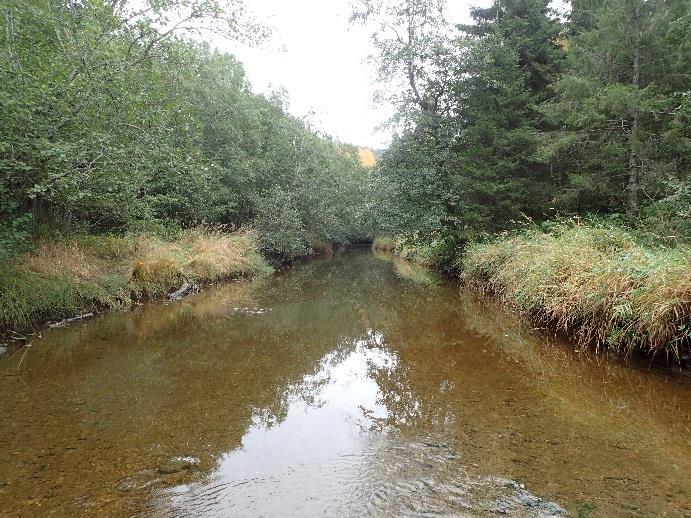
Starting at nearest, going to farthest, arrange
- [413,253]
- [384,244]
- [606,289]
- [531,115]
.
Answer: [606,289] < [531,115] < [413,253] < [384,244]

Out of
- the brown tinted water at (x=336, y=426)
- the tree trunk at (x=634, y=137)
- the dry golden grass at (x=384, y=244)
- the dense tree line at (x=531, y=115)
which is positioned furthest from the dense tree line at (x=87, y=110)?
the dry golden grass at (x=384, y=244)

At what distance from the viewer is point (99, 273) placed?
985cm

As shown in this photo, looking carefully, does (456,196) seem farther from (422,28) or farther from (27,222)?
(27,222)

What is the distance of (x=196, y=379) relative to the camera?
5.81 meters

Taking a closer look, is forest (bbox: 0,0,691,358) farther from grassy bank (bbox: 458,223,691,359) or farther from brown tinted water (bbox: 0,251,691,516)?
brown tinted water (bbox: 0,251,691,516)

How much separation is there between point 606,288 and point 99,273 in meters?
10.1

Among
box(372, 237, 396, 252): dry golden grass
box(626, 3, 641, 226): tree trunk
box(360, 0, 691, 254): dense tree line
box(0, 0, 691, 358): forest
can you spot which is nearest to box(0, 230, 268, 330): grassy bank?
box(0, 0, 691, 358): forest

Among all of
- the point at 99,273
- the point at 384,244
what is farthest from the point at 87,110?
the point at 384,244

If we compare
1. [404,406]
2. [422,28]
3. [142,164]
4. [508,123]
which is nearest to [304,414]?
[404,406]

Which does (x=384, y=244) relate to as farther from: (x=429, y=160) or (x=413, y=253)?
(x=429, y=160)

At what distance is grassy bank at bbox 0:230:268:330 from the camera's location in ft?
25.2

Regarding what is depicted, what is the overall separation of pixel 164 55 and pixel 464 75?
10240 mm

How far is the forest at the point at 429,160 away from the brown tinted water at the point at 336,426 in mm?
1428

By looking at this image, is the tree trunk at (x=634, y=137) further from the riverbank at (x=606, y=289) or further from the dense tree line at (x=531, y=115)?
the riverbank at (x=606, y=289)
